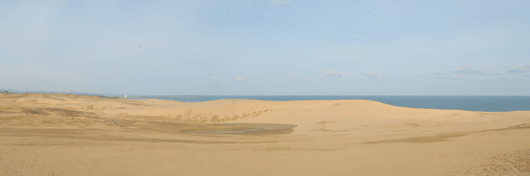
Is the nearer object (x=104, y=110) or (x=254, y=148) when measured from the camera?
(x=254, y=148)

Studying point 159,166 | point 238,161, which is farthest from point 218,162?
point 159,166

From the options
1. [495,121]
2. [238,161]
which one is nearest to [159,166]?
[238,161]

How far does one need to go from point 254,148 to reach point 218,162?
6.87 ft

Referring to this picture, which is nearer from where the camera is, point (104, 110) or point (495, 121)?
point (495, 121)

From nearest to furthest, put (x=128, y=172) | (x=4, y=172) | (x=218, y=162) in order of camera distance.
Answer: (x=4, y=172), (x=128, y=172), (x=218, y=162)

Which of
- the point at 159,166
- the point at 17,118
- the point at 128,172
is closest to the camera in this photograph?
the point at 128,172

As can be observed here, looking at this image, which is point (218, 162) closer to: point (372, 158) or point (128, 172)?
point (128, 172)

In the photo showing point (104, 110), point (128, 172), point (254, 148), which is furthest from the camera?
point (104, 110)

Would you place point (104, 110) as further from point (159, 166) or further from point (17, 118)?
point (159, 166)

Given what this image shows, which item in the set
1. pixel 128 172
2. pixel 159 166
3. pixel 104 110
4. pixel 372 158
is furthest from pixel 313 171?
pixel 104 110

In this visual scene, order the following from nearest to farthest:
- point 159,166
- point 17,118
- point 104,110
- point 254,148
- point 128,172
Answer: point 128,172
point 159,166
point 254,148
point 17,118
point 104,110

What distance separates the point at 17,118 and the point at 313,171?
53.4 ft

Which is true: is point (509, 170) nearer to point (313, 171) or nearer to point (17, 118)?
point (313, 171)

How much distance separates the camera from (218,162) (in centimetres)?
752
